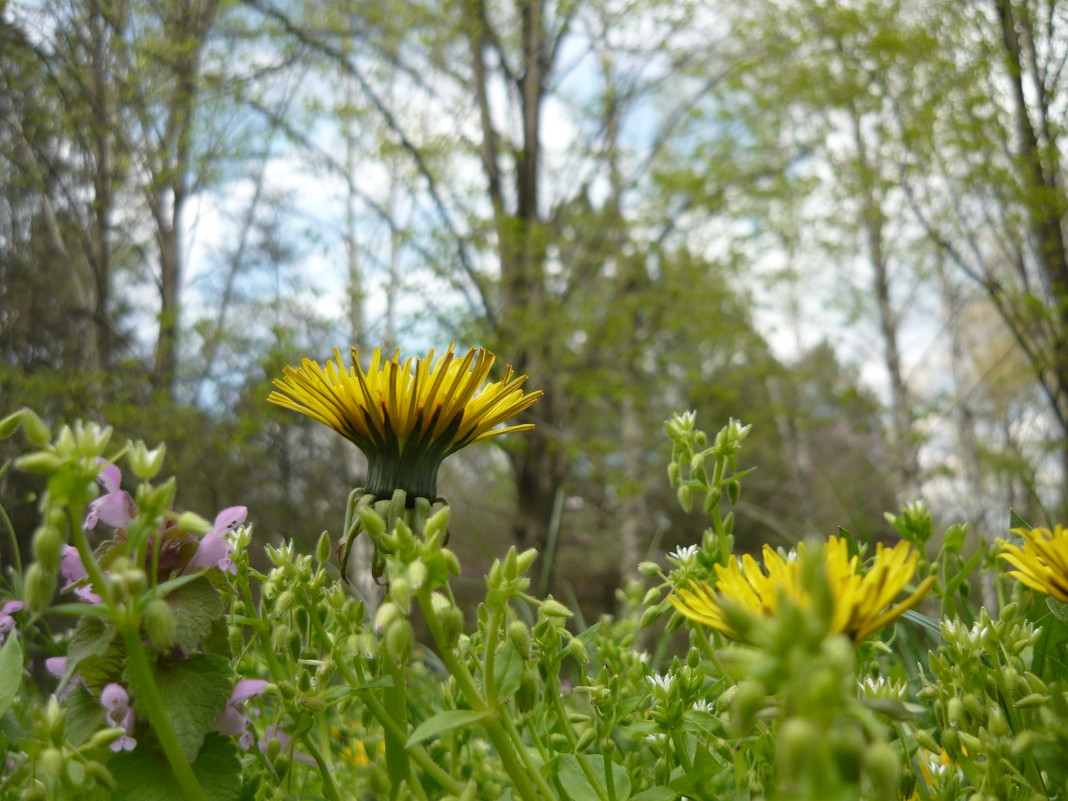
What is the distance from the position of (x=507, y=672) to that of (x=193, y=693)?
33 centimetres

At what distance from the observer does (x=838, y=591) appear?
1.79 ft

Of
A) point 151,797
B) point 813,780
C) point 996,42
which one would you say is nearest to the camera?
point 813,780

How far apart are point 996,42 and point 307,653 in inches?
320

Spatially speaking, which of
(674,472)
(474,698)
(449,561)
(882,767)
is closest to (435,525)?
(449,561)

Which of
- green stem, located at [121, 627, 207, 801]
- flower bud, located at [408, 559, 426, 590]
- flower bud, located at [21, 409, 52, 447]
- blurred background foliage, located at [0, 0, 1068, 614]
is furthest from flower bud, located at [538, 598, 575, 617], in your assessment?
blurred background foliage, located at [0, 0, 1068, 614]

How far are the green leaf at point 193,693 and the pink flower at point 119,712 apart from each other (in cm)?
1

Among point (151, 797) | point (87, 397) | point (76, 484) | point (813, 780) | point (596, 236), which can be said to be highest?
point (596, 236)

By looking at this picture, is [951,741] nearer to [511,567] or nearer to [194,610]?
[511,567]

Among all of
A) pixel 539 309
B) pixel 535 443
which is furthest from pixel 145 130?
pixel 535 443

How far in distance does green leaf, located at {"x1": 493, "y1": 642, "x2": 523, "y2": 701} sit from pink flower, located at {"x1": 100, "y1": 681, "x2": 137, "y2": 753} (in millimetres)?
355

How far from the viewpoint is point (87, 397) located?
16.9ft

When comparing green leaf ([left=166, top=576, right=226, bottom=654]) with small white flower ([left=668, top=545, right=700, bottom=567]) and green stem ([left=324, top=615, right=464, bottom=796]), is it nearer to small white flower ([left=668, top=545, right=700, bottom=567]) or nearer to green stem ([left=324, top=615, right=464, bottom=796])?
green stem ([left=324, top=615, right=464, bottom=796])

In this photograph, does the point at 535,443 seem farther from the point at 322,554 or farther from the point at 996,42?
the point at 322,554

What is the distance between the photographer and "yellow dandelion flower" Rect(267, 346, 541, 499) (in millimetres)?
951
